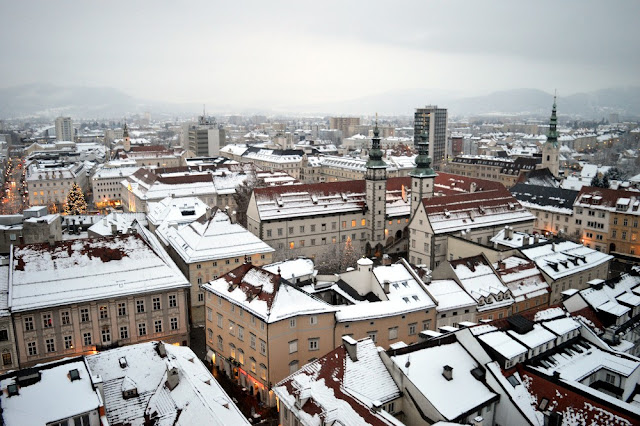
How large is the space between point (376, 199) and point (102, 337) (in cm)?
4923

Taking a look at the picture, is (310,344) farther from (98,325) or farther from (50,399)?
(50,399)

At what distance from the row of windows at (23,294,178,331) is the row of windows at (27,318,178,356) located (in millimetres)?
1348

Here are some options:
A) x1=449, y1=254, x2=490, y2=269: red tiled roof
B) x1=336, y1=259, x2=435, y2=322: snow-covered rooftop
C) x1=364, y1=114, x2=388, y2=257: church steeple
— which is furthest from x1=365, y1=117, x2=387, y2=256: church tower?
x1=336, y1=259, x2=435, y2=322: snow-covered rooftop

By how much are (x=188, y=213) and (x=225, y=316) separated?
36341 millimetres

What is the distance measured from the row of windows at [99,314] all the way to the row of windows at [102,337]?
1348 mm

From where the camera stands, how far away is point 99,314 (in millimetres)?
47188

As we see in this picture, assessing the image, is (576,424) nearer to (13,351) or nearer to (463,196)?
(13,351)

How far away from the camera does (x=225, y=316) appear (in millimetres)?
46938

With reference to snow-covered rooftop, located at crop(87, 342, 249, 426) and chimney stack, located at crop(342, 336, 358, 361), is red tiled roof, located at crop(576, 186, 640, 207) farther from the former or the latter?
snow-covered rooftop, located at crop(87, 342, 249, 426)

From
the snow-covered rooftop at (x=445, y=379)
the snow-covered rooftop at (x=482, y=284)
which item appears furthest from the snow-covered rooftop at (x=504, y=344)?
the snow-covered rooftop at (x=482, y=284)

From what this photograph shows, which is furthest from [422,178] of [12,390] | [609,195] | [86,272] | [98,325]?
[12,390]

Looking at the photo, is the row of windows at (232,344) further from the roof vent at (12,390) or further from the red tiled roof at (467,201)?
the red tiled roof at (467,201)

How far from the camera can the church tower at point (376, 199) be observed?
271 feet

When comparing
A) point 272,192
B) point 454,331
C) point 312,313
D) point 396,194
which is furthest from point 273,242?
point 454,331
